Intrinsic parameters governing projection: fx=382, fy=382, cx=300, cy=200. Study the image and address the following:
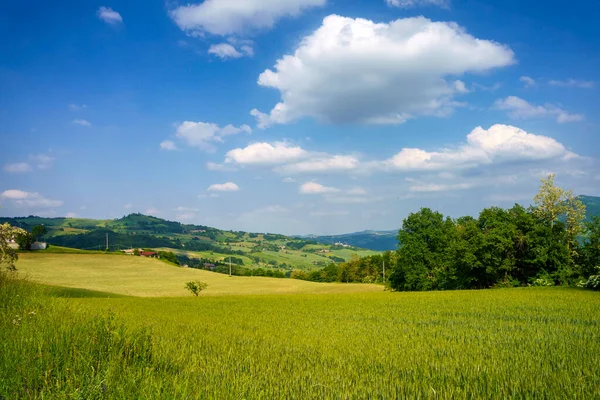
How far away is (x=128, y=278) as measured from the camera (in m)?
78.8

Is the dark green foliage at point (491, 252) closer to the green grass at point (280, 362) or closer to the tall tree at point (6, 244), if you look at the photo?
the green grass at point (280, 362)

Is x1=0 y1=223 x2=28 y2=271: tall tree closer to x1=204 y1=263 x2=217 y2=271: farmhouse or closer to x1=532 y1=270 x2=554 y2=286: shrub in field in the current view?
x1=532 y1=270 x2=554 y2=286: shrub in field

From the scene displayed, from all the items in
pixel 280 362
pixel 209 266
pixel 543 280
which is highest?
pixel 280 362

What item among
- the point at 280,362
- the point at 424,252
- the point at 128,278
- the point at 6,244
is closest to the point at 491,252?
the point at 424,252

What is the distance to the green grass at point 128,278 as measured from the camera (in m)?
67.1

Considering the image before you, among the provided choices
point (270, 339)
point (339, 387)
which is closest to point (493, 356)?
point (339, 387)

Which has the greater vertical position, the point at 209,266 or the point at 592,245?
the point at 592,245

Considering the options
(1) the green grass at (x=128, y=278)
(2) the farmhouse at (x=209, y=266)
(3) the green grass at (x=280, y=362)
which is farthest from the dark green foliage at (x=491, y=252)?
(2) the farmhouse at (x=209, y=266)

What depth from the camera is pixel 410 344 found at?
37.2 feet

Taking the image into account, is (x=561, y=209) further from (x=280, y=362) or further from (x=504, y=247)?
(x=280, y=362)

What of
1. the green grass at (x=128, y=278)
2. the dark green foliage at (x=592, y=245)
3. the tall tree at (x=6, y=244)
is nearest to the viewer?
the tall tree at (x=6, y=244)

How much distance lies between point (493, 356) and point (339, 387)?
479cm

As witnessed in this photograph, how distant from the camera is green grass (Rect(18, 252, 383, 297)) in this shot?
6706cm

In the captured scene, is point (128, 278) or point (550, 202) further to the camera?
point (128, 278)
